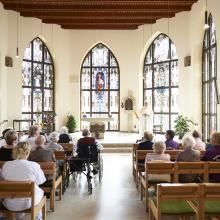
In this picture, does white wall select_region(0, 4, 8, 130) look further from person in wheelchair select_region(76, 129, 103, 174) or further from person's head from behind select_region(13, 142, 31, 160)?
person's head from behind select_region(13, 142, 31, 160)

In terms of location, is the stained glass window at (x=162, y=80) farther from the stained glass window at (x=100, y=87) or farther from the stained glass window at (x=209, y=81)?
the stained glass window at (x=209, y=81)

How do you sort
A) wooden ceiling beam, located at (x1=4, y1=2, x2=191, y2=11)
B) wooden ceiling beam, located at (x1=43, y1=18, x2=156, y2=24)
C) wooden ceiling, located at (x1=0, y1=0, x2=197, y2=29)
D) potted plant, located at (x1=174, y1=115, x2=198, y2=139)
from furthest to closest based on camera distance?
wooden ceiling beam, located at (x1=43, y1=18, x2=156, y2=24), potted plant, located at (x1=174, y1=115, x2=198, y2=139), wooden ceiling beam, located at (x1=4, y1=2, x2=191, y2=11), wooden ceiling, located at (x1=0, y1=0, x2=197, y2=29)

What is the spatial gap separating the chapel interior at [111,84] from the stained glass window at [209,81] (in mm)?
36

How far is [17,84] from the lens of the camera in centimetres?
1441

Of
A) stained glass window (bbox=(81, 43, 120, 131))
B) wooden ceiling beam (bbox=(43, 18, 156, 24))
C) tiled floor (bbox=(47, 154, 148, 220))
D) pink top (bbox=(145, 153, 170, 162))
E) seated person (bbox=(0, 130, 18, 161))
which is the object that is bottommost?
tiled floor (bbox=(47, 154, 148, 220))

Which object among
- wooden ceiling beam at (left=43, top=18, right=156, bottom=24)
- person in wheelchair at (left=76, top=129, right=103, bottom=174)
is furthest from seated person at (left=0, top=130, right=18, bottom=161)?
wooden ceiling beam at (left=43, top=18, right=156, bottom=24)

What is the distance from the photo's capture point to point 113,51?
16.8m

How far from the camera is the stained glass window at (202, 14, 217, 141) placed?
11953 millimetres

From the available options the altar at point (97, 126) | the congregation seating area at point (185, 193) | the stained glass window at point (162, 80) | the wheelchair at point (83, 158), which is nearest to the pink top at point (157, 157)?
the congregation seating area at point (185, 193)

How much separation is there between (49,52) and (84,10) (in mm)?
3833

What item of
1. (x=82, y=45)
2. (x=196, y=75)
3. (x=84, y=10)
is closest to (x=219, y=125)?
(x=196, y=75)

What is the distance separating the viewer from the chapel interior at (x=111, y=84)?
275 inches

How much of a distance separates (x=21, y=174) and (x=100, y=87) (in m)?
13.4

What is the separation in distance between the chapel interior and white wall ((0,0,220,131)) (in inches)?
1.5
